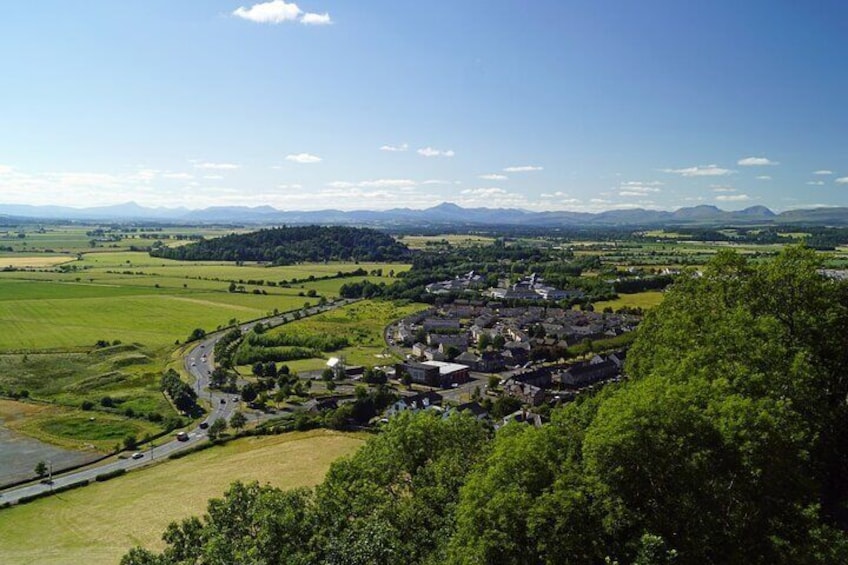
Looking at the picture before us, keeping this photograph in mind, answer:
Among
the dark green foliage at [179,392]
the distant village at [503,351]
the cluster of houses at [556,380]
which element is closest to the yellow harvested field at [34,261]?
the distant village at [503,351]

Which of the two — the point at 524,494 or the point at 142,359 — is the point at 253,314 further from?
the point at 524,494

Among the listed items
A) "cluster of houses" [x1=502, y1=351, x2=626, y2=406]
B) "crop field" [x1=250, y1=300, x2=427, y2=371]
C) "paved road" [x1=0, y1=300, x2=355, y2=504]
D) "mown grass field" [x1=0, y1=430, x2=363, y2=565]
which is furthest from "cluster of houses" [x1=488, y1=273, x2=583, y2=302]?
"mown grass field" [x1=0, y1=430, x2=363, y2=565]

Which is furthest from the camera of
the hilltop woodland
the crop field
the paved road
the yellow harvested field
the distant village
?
the yellow harvested field

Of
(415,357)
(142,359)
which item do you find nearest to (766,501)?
(415,357)

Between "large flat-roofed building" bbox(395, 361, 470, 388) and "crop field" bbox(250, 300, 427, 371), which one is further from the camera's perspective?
"crop field" bbox(250, 300, 427, 371)

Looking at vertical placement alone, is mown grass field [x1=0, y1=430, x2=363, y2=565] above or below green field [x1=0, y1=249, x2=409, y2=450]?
below

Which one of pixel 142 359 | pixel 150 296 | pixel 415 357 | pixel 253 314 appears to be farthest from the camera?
pixel 150 296

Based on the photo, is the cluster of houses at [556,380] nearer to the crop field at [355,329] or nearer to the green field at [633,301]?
the crop field at [355,329]

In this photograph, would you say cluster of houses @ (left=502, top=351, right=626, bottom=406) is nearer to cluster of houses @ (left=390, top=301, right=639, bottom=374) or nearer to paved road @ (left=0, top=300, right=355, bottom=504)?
cluster of houses @ (left=390, top=301, right=639, bottom=374)
